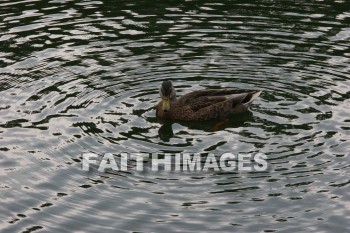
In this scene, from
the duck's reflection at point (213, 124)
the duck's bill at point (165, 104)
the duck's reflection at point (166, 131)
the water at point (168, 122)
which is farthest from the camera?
the duck's bill at point (165, 104)

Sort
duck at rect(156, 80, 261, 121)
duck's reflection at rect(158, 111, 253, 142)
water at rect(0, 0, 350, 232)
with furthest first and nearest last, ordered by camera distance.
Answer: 1. duck at rect(156, 80, 261, 121)
2. duck's reflection at rect(158, 111, 253, 142)
3. water at rect(0, 0, 350, 232)

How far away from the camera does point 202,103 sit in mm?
14820

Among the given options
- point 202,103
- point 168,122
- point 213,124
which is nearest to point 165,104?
point 168,122

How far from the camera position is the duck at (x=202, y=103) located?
14789 millimetres

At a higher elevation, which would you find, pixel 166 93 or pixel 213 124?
pixel 166 93

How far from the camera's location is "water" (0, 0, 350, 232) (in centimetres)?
1125

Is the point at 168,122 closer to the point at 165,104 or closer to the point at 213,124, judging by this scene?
the point at 165,104

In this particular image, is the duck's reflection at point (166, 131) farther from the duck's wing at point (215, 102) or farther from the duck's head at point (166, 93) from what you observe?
the duck's wing at point (215, 102)

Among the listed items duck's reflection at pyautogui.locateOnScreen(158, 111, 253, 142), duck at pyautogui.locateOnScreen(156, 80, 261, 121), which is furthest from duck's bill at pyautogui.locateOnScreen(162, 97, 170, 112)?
duck's reflection at pyautogui.locateOnScreen(158, 111, 253, 142)

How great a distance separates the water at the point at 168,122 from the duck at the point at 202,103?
0.23 meters

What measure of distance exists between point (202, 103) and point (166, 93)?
691 mm

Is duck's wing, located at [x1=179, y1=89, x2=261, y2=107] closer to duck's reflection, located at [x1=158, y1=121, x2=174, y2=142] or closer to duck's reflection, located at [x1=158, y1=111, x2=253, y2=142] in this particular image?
duck's reflection, located at [x1=158, y1=111, x2=253, y2=142]

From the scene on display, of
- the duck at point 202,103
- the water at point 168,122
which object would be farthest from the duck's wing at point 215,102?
the water at point 168,122

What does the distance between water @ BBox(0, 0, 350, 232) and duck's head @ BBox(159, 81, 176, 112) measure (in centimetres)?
39
